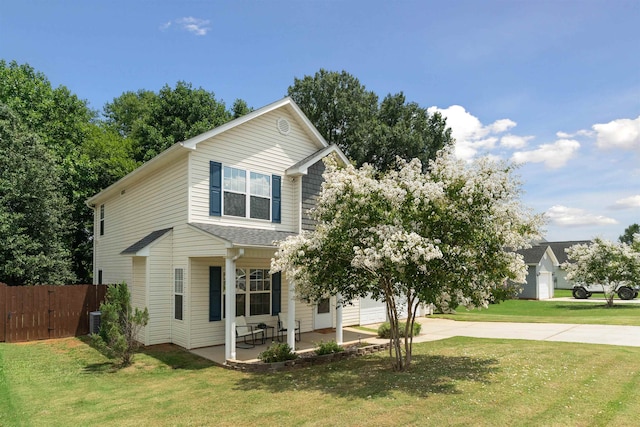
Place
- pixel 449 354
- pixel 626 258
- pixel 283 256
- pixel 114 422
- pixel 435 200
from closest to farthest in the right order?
pixel 114 422, pixel 435 200, pixel 283 256, pixel 449 354, pixel 626 258

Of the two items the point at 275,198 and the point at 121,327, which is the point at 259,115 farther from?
the point at 121,327

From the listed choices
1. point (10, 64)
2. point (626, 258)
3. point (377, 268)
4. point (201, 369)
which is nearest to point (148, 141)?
point (10, 64)

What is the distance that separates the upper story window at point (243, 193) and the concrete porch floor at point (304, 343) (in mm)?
3943

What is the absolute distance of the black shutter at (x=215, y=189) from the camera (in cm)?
1259

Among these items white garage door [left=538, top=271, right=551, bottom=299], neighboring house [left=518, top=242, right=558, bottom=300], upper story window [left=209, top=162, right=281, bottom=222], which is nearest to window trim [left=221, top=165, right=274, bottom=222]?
upper story window [left=209, top=162, right=281, bottom=222]

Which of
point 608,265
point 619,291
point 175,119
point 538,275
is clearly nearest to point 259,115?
point 175,119

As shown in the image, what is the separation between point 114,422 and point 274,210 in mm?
8255

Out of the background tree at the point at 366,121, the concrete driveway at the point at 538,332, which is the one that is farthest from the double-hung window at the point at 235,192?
the background tree at the point at 366,121

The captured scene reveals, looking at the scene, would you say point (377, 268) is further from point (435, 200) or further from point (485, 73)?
point (485, 73)

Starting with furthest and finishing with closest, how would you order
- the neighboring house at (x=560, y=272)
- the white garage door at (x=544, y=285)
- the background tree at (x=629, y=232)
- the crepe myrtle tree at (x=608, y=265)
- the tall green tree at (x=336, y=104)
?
the background tree at (x=629, y=232)
the neighboring house at (x=560, y=272)
the white garage door at (x=544, y=285)
the tall green tree at (x=336, y=104)
the crepe myrtle tree at (x=608, y=265)

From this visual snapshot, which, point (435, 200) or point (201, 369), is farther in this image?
point (201, 369)

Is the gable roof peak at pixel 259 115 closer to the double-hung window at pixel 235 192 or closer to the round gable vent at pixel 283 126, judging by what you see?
the round gable vent at pixel 283 126

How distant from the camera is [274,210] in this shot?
1388 cm

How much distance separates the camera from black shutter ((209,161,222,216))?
12.6 meters
